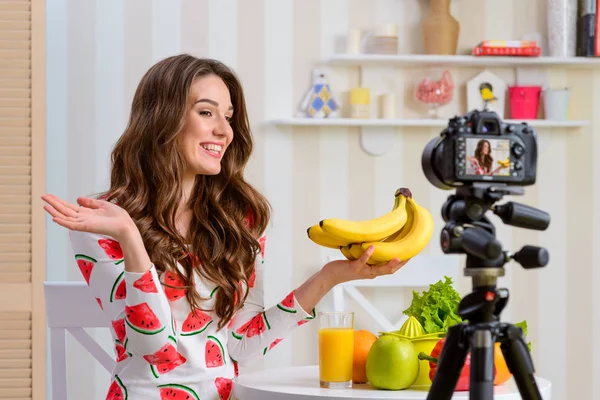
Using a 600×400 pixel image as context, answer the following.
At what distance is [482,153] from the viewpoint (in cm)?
118

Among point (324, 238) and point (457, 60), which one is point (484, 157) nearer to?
point (324, 238)

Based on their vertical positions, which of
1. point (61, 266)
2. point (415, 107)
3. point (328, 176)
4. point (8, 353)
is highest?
point (415, 107)

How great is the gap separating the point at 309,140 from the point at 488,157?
203cm

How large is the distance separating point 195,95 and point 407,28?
1414 millimetres

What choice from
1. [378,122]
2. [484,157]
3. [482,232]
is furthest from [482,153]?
[378,122]

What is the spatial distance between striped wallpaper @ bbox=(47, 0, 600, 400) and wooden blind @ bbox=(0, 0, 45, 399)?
0.60ft

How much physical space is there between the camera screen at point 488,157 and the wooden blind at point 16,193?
205 cm

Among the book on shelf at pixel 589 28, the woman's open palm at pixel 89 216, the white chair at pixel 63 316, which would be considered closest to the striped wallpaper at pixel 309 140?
the book on shelf at pixel 589 28

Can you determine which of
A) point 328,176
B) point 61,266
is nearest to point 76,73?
point 61,266

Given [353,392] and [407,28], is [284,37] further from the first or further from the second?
[353,392]

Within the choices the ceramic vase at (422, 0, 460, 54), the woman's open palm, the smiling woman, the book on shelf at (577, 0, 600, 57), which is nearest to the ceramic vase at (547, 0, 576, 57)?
the book on shelf at (577, 0, 600, 57)

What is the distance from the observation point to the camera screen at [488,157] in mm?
1166

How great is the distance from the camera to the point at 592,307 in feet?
10.9

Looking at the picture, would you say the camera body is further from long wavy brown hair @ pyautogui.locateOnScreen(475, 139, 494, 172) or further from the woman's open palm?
the woman's open palm
